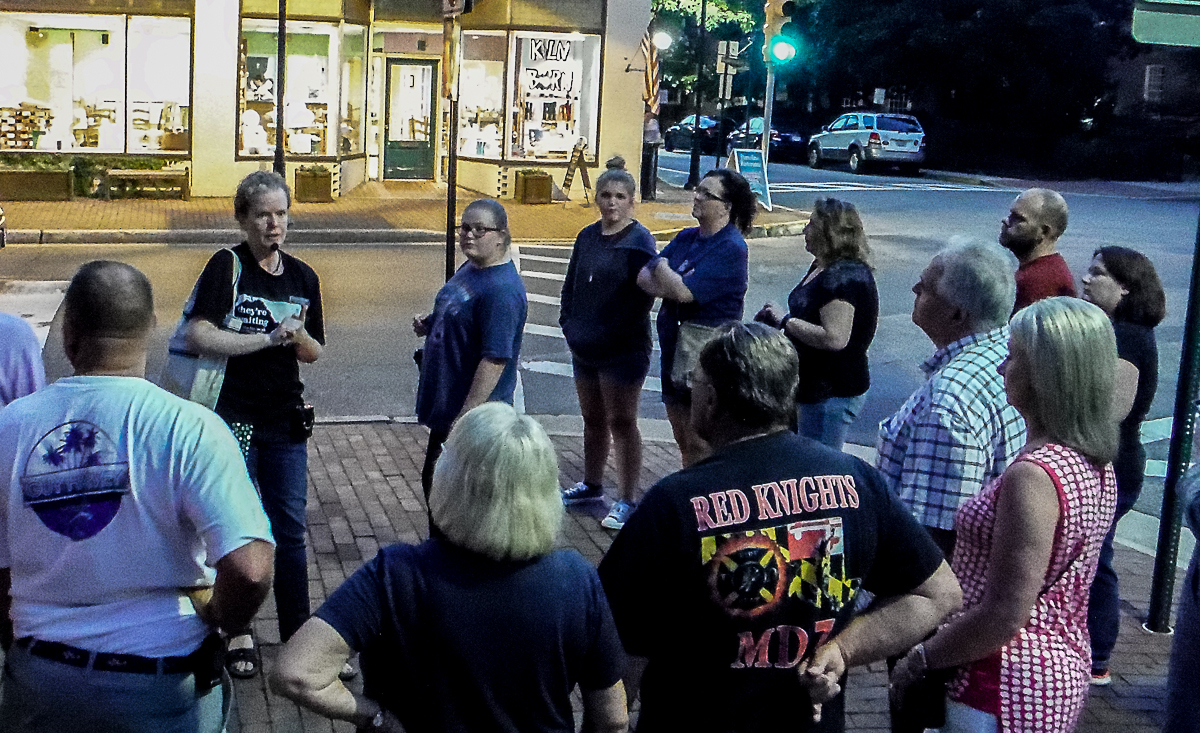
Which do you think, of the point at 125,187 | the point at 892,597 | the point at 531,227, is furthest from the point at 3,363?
the point at 125,187

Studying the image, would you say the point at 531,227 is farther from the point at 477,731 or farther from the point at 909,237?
the point at 477,731

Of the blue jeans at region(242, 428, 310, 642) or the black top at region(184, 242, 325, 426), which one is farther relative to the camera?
the blue jeans at region(242, 428, 310, 642)

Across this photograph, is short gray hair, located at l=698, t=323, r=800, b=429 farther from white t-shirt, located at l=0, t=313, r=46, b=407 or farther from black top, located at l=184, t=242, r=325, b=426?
black top, located at l=184, t=242, r=325, b=426

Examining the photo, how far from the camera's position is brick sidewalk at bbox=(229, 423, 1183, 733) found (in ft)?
17.0

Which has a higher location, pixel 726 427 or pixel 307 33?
pixel 307 33

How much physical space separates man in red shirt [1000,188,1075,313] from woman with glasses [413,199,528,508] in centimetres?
203

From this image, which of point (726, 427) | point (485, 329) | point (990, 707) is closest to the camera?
point (726, 427)

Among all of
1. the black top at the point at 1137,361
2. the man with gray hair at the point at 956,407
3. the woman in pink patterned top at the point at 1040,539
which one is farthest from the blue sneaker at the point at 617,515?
the woman in pink patterned top at the point at 1040,539

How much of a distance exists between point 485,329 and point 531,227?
15799 mm

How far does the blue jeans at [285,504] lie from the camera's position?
5234 mm

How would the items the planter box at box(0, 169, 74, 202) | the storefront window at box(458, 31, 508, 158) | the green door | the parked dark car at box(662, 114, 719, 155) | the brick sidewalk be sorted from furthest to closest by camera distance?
the parked dark car at box(662, 114, 719, 155) < the green door < the storefront window at box(458, 31, 508, 158) < the planter box at box(0, 169, 74, 202) < the brick sidewalk

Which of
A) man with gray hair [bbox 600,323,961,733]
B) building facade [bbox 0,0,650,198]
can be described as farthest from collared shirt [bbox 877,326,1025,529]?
building facade [bbox 0,0,650,198]

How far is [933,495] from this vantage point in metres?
3.92

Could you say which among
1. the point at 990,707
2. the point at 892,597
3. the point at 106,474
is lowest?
the point at 990,707
